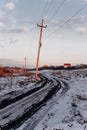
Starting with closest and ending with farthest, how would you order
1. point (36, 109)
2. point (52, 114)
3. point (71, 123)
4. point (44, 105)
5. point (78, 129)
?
point (78, 129)
point (71, 123)
point (52, 114)
point (36, 109)
point (44, 105)

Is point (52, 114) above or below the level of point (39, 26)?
below

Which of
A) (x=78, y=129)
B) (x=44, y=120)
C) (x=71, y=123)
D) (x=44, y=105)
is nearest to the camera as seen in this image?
(x=78, y=129)

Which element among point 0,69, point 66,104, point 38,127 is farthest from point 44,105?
point 0,69

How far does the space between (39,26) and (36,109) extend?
1548 inches

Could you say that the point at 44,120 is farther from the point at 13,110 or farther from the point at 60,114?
the point at 13,110

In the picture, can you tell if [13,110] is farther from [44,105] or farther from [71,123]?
[71,123]

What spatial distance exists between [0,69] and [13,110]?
56.3m

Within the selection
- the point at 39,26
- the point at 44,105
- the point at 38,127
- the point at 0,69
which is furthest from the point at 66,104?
the point at 0,69

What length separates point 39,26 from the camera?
54781 mm

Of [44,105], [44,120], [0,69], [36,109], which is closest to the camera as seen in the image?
[44,120]

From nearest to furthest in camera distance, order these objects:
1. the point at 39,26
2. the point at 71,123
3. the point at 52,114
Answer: the point at 71,123 < the point at 52,114 < the point at 39,26

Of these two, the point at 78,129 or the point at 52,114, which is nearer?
the point at 78,129

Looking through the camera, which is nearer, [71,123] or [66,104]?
[71,123]

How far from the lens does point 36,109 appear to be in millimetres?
16453
